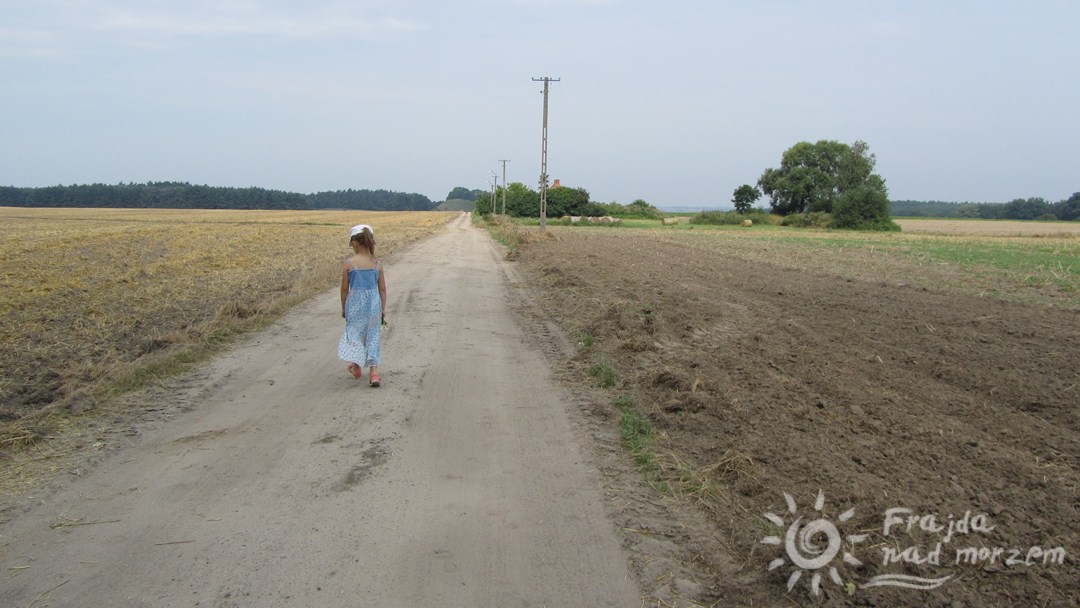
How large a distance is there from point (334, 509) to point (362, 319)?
120 inches

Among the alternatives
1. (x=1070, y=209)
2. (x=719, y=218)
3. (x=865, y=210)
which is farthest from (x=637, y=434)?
(x=1070, y=209)

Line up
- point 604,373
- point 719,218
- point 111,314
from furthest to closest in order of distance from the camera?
point 719,218, point 111,314, point 604,373

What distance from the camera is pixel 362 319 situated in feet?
22.1

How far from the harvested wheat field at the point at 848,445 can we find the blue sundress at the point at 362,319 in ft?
7.09

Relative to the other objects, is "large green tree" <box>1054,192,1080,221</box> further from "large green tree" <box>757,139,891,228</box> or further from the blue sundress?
the blue sundress

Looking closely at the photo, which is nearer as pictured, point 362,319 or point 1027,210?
point 362,319

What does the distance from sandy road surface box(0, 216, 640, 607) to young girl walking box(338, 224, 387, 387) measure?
1.06 feet

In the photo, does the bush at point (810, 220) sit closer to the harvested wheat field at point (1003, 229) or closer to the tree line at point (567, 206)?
the harvested wheat field at point (1003, 229)

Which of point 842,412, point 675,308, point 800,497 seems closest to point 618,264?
point 675,308

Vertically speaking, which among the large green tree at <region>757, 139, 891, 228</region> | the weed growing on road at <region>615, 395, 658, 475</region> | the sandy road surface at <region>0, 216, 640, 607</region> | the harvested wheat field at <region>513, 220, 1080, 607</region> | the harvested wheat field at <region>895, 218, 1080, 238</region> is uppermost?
the large green tree at <region>757, 139, 891, 228</region>

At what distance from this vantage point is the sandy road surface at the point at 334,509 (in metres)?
3.16

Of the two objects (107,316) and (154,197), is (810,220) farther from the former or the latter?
(154,197)

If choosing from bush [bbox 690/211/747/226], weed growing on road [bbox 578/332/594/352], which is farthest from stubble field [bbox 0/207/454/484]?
bush [bbox 690/211/747/226]

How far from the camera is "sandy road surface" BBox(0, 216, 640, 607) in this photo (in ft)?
10.4
